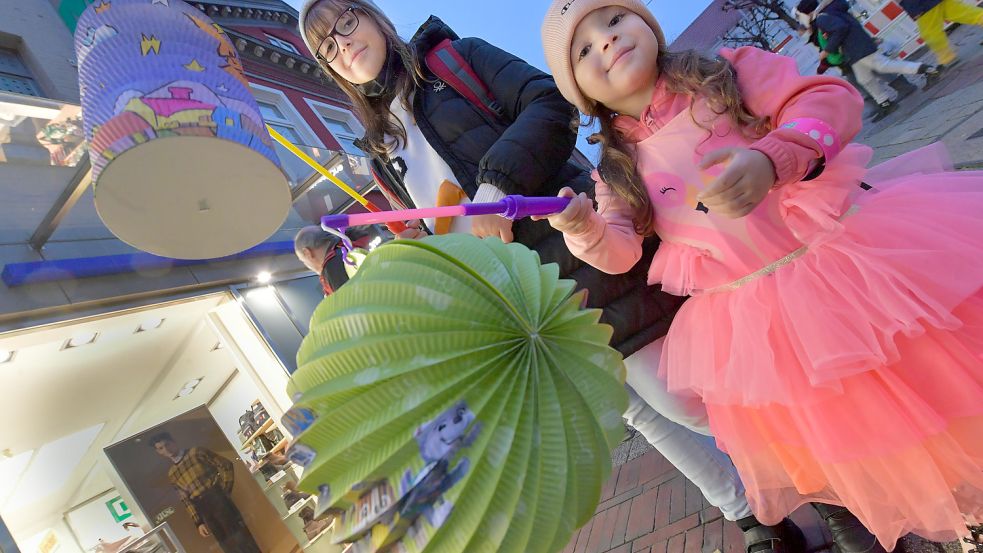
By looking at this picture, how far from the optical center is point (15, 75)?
176 inches

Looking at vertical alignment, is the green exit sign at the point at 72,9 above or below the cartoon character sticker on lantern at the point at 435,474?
above

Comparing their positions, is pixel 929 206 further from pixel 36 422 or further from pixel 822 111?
pixel 36 422

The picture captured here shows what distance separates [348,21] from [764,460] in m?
1.72

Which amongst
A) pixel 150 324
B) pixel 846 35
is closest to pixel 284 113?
pixel 150 324

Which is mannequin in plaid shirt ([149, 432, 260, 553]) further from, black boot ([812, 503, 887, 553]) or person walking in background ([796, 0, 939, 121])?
person walking in background ([796, 0, 939, 121])

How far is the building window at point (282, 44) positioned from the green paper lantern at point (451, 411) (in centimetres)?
1283

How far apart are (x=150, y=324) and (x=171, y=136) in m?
3.39

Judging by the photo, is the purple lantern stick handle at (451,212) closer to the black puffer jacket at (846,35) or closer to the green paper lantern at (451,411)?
the green paper lantern at (451,411)

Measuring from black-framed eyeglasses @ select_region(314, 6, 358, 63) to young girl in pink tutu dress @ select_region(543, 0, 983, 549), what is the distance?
0.63 m

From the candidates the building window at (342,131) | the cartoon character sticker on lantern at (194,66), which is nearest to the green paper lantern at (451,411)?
the cartoon character sticker on lantern at (194,66)

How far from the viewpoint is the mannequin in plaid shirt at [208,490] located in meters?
3.51

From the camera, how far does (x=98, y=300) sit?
3541 mm

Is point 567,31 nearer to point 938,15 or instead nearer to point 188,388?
point 188,388

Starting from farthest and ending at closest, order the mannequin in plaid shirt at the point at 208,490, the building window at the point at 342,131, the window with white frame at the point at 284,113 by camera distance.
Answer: the building window at the point at 342,131 → the window with white frame at the point at 284,113 → the mannequin in plaid shirt at the point at 208,490
